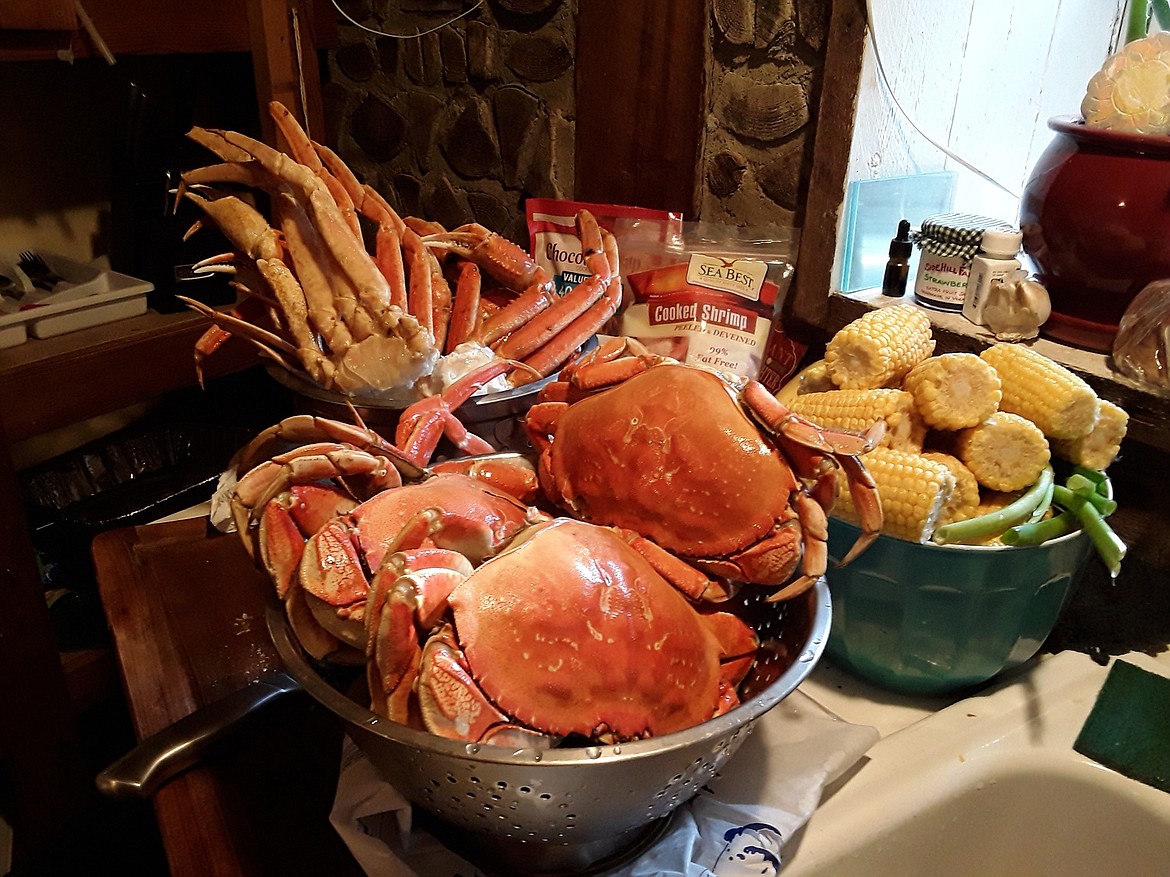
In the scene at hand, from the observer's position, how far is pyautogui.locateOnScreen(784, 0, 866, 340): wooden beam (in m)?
0.94

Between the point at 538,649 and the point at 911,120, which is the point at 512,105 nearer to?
the point at 911,120

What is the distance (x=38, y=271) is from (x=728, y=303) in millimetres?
1326

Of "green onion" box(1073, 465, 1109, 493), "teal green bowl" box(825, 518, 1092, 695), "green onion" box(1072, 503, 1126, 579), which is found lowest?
"teal green bowl" box(825, 518, 1092, 695)

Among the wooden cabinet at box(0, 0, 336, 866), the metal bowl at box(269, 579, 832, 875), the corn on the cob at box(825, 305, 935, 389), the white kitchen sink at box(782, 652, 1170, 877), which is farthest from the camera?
the wooden cabinet at box(0, 0, 336, 866)

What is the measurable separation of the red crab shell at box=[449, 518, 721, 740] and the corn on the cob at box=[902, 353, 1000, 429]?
0.33 meters

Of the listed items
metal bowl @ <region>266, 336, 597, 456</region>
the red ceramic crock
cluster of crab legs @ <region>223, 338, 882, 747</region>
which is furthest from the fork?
the red ceramic crock

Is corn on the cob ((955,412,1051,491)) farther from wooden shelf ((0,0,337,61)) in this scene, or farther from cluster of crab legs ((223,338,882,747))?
wooden shelf ((0,0,337,61))

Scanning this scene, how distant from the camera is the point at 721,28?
1077 millimetres

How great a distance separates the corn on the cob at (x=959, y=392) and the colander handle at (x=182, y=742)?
60 cm

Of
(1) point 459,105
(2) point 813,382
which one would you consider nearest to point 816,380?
(2) point 813,382

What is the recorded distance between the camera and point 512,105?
4.81 ft

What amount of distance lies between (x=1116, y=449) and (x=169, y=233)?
5.11 ft

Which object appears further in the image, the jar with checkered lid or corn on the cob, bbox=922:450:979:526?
the jar with checkered lid

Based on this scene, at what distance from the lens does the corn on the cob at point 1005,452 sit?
0.72 m
